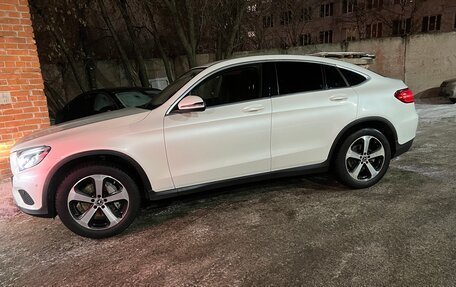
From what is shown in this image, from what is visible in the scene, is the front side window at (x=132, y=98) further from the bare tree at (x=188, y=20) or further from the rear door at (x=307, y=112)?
the bare tree at (x=188, y=20)

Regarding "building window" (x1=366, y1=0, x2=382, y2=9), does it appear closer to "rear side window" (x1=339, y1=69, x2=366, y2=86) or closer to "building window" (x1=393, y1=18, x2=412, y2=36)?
"building window" (x1=393, y1=18, x2=412, y2=36)

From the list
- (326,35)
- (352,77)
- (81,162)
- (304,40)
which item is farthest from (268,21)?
(326,35)

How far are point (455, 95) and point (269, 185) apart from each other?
8678 millimetres

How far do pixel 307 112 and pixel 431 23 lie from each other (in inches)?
1364

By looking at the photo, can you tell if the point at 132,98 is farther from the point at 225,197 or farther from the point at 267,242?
the point at 267,242

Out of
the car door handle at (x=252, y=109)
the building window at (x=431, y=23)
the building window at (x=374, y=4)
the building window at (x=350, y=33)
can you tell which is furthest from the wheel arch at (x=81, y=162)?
the building window at (x=350, y=33)

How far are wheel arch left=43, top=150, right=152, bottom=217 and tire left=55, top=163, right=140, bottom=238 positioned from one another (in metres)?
0.06

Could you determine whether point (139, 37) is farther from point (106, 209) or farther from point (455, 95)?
point (455, 95)

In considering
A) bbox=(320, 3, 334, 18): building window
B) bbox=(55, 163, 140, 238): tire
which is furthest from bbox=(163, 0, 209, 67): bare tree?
bbox=(320, 3, 334, 18): building window

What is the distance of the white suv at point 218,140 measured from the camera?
10.1ft

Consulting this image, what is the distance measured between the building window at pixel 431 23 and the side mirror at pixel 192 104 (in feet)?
113

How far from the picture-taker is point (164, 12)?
1043 centimetres

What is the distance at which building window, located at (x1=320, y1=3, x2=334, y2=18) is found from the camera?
119 feet

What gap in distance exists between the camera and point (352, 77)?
12.9 feet
